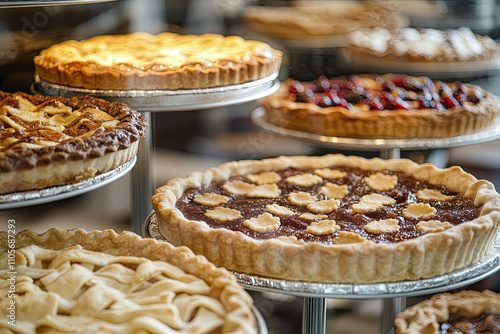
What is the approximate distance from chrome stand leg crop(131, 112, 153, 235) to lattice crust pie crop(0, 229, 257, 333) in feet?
2.51

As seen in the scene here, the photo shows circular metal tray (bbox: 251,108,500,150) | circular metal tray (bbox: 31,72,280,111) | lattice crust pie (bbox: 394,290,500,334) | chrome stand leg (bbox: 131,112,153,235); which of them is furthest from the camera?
circular metal tray (bbox: 251,108,500,150)

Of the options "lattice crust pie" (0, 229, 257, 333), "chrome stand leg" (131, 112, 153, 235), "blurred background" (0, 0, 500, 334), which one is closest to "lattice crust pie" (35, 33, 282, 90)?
"chrome stand leg" (131, 112, 153, 235)

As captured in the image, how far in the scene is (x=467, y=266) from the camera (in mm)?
1632

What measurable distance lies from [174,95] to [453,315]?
112cm

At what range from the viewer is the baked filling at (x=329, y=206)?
1.72 m

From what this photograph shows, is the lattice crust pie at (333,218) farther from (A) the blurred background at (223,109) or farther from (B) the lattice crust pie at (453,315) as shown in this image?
(A) the blurred background at (223,109)

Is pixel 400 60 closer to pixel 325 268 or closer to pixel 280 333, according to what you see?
pixel 280 333

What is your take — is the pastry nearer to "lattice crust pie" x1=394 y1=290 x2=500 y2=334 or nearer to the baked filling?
the baked filling

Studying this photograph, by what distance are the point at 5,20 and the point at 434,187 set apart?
1863mm

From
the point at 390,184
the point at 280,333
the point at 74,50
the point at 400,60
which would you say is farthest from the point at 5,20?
the point at 400,60

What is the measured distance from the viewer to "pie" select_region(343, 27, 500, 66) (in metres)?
3.77

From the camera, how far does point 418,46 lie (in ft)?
13.0

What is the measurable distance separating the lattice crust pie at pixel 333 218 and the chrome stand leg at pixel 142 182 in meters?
0.29

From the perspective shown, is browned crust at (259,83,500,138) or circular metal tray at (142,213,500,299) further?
browned crust at (259,83,500,138)
